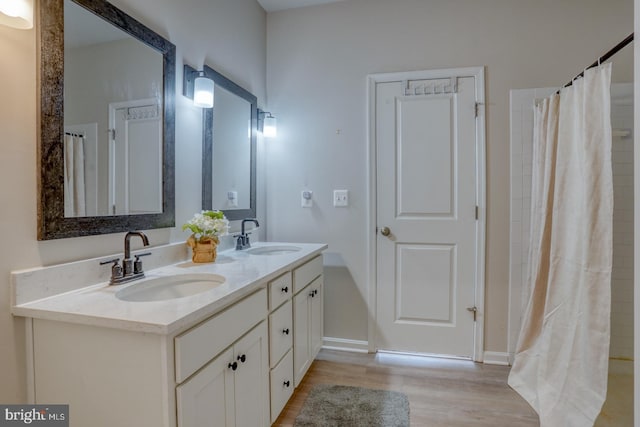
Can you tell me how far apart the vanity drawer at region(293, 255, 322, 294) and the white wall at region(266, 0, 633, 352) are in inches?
14.4

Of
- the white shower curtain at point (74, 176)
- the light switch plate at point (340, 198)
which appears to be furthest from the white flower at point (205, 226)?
the light switch plate at point (340, 198)

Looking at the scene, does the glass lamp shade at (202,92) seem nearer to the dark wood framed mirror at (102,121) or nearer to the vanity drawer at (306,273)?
the dark wood framed mirror at (102,121)

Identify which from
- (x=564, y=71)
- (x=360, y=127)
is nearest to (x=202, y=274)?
(x=360, y=127)

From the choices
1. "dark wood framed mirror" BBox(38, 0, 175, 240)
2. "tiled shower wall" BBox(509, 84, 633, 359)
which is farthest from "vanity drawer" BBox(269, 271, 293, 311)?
"tiled shower wall" BBox(509, 84, 633, 359)

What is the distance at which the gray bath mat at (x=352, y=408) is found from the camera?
174cm

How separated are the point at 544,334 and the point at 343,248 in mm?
1346

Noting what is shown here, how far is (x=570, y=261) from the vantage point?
169 cm

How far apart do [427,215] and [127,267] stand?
1.91 metres

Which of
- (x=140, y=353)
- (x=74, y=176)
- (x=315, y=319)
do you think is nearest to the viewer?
(x=140, y=353)

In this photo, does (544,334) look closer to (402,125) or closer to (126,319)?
(402,125)

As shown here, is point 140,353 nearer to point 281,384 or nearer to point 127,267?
point 127,267

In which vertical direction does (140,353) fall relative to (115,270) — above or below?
below

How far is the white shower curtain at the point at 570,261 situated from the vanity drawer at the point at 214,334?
57.5 inches

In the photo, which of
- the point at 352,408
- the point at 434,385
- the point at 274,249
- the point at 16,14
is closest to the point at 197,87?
the point at 16,14
